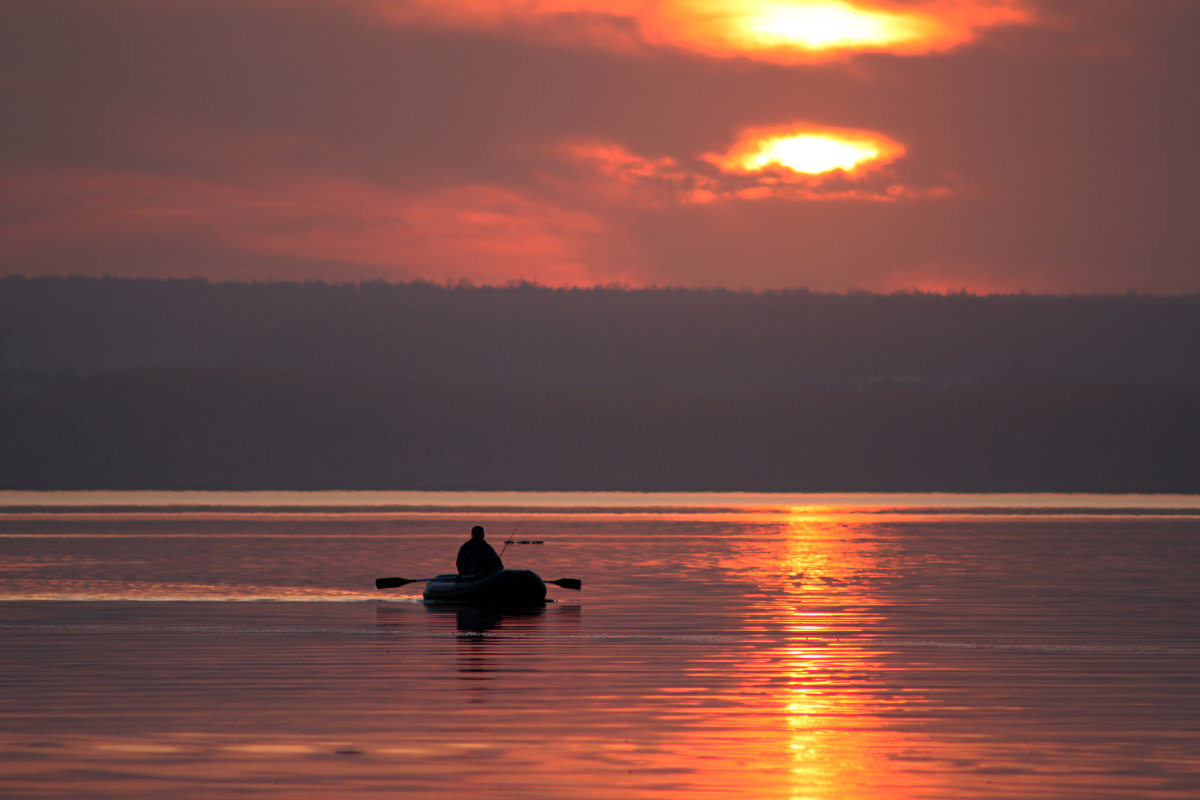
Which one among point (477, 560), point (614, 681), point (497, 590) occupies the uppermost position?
point (477, 560)

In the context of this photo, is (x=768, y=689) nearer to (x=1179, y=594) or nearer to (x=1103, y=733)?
(x=1103, y=733)

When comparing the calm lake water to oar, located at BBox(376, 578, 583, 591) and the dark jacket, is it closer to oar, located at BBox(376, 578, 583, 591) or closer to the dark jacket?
oar, located at BBox(376, 578, 583, 591)

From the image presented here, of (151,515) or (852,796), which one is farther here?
(151,515)

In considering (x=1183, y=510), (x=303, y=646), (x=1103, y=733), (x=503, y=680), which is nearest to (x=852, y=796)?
(x=1103, y=733)

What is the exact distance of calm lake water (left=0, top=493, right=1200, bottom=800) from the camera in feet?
57.4

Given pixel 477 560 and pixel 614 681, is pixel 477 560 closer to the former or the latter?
pixel 477 560

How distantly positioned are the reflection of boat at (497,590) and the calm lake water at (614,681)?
474 mm

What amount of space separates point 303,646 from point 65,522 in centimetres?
6725

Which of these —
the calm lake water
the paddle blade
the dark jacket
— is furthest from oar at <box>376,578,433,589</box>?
the dark jacket

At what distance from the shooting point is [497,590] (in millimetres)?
39062

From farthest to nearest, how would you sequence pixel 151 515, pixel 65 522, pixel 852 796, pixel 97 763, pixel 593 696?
pixel 151 515, pixel 65 522, pixel 593 696, pixel 97 763, pixel 852 796

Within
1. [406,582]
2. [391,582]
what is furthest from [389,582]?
[406,582]

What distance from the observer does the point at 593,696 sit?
2327cm

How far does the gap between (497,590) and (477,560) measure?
0.81m
